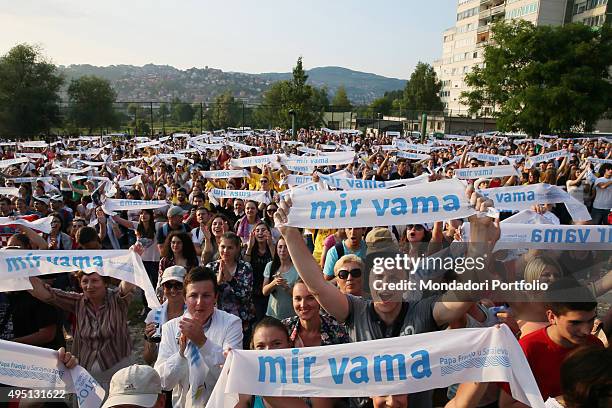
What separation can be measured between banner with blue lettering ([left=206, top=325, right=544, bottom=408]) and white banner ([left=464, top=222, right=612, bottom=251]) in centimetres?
238

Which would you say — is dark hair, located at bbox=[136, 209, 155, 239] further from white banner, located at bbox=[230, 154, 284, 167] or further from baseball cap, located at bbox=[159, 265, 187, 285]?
white banner, located at bbox=[230, 154, 284, 167]

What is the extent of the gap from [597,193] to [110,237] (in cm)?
963

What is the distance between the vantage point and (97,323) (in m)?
3.83

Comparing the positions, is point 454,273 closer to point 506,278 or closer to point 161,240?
point 506,278

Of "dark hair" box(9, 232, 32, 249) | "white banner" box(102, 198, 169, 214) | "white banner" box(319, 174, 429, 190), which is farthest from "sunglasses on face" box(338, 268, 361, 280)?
"white banner" box(102, 198, 169, 214)

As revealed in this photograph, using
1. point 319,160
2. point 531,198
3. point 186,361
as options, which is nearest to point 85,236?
point 186,361

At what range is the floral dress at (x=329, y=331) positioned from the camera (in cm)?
319

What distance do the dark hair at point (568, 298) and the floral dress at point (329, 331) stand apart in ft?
4.40

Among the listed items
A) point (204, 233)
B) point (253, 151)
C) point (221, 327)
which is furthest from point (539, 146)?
point (221, 327)

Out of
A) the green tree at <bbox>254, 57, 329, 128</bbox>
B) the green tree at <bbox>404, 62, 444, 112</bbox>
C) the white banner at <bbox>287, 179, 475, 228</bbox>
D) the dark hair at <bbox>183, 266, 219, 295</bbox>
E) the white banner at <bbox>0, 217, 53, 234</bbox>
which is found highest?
the green tree at <bbox>404, 62, 444, 112</bbox>

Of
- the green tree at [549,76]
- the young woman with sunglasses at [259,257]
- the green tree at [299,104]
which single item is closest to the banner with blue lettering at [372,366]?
the young woman with sunglasses at [259,257]

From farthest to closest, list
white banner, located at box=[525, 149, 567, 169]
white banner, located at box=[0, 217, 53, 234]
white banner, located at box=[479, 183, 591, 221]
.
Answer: white banner, located at box=[525, 149, 567, 169]
white banner, located at box=[479, 183, 591, 221]
white banner, located at box=[0, 217, 53, 234]

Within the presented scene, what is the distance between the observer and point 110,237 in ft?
24.7

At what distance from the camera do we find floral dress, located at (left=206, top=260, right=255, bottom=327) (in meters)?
4.59
